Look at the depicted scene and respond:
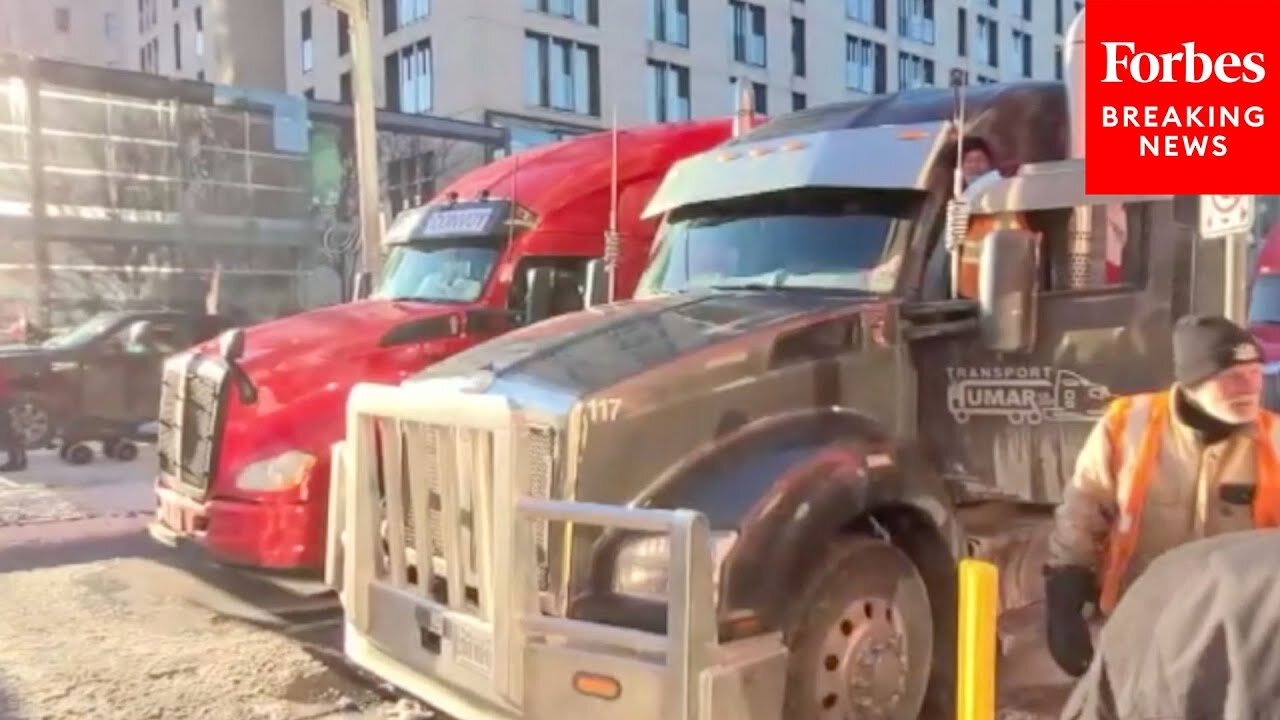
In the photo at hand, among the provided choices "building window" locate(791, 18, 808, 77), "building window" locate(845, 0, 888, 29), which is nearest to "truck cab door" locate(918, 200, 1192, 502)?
"building window" locate(791, 18, 808, 77)

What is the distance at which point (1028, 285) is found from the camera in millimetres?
4766

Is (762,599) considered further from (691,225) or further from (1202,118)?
(1202,118)

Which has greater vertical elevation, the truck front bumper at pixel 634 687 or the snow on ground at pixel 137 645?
the truck front bumper at pixel 634 687

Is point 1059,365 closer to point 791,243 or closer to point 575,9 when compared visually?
point 791,243

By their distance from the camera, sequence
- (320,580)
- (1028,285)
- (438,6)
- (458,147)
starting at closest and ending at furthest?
(1028,285) → (320,580) → (458,147) → (438,6)

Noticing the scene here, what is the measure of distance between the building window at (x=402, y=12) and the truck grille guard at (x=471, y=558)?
3147cm

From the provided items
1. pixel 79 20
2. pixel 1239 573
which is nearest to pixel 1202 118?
pixel 1239 573

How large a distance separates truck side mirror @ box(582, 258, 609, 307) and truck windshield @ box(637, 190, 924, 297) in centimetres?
72

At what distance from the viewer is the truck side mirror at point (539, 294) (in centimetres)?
812

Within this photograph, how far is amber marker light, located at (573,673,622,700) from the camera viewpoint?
12.2 feet

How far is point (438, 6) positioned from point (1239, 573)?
3375cm

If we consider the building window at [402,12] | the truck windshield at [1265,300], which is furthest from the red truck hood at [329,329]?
the building window at [402,12]

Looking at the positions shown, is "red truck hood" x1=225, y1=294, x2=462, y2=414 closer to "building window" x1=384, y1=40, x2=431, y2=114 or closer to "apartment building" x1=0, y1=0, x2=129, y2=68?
"building window" x1=384, y1=40, x2=431, y2=114

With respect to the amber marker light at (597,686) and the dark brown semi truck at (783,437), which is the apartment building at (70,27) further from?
the amber marker light at (597,686)
